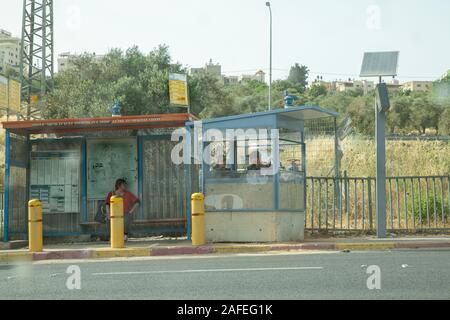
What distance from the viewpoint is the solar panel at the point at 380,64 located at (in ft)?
50.4

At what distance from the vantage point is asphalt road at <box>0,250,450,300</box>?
27.1 ft

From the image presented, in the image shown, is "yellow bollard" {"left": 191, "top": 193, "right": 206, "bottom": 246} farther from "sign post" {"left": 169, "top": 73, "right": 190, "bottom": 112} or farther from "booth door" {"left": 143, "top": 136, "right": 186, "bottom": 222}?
"sign post" {"left": 169, "top": 73, "right": 190, "bottom": 112}

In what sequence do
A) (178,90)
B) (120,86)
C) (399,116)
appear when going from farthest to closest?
(399,116) < (120,86) < (178,90)

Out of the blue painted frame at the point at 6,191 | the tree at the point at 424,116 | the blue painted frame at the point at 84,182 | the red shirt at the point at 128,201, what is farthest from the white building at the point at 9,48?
the red shirt at the point at 128,201

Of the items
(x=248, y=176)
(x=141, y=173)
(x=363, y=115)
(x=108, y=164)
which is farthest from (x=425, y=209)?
(x=363, y=115)

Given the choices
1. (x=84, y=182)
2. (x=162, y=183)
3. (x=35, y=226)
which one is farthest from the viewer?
(x=84, y=182)

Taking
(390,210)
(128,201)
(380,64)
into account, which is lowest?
(390,210)

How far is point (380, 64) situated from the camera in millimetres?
15523

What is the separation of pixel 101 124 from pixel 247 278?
302 inches

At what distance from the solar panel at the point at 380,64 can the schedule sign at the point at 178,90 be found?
993cm

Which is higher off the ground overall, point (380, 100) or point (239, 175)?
point (380, 100)

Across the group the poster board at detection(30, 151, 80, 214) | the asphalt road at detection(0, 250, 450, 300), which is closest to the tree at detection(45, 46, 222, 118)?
the poster board at detection(30, 151, 80, 214)

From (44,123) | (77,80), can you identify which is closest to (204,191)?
(44,123)

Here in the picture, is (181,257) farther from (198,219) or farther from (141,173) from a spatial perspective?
(141,173)
